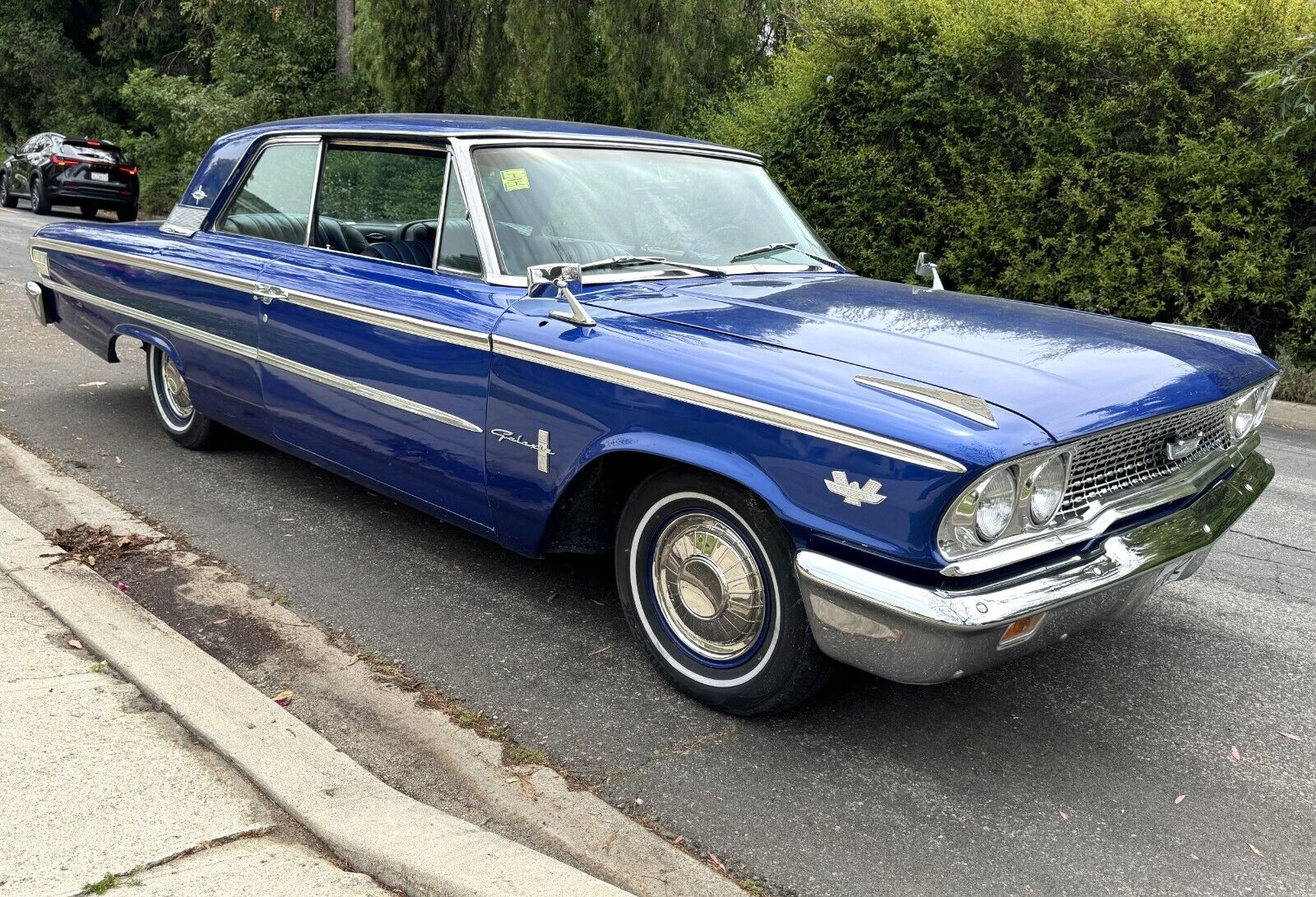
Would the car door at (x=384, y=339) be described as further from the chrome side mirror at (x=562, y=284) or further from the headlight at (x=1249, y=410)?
the headlight at (x=1249, y=410)

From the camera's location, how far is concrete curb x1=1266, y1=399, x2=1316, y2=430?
8258mm

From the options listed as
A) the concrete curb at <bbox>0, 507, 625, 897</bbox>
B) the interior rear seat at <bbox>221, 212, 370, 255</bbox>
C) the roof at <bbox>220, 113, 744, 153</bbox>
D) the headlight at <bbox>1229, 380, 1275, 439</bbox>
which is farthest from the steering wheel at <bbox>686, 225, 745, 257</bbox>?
the concrete curb at <bbox>0, 507, 625, 897</bbox>

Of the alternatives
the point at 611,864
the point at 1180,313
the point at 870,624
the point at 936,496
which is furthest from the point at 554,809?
the point at 1180,313

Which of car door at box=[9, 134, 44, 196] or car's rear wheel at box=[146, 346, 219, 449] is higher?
car door at box=[9, 134, 44, 196]

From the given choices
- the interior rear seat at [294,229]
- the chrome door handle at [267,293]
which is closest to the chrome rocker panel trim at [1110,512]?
the interior rear seat at [294,229]

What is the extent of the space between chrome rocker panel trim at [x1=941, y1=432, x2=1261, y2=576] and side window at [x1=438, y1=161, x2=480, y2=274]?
1.99 meters

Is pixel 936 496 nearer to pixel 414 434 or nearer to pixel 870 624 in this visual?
pixel 870 624

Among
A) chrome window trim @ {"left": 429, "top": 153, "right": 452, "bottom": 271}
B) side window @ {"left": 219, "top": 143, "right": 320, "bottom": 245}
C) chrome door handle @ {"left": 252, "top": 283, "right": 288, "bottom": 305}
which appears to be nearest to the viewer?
chrome window trim @ {"left": 429, "top": 153, "right": 452, "bottom": 271}

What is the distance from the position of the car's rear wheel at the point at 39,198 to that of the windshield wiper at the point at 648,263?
70.6 ft

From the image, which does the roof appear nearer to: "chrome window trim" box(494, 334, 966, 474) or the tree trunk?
"chrome window trim" box(494, 334, 966, 474)

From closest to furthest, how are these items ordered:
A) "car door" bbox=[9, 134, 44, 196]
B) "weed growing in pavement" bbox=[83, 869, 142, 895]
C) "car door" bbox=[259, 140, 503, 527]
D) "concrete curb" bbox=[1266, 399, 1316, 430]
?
"weed growing in pavement" bbox=[83, 869, 142, 895]
"car door" bbox=[259, 140, 503, 527]
"concrete curb" bbox=[1266, 399, 1316, 430]
"car door" bbox=[9, 134, 44, 196]

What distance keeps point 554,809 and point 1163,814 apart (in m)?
1.52

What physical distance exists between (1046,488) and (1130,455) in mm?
479

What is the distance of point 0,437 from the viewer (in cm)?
554
